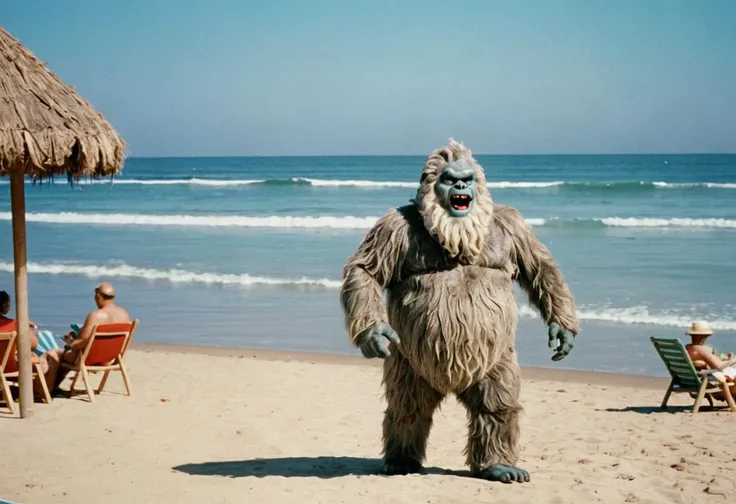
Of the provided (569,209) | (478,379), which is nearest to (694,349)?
(478,379)

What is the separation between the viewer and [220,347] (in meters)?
11.3

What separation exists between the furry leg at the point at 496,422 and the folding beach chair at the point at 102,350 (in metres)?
3.33

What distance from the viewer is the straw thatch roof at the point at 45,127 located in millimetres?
6965

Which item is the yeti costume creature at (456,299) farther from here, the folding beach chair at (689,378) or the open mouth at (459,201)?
the folding beach chair at (689,378)

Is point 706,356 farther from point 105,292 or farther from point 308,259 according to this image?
point 308,259

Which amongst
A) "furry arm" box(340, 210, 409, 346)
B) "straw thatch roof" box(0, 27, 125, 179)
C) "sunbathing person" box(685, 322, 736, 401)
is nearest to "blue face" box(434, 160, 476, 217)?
"furry arm" box(340, 210, 409, 346)

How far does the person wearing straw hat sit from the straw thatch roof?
195 inches

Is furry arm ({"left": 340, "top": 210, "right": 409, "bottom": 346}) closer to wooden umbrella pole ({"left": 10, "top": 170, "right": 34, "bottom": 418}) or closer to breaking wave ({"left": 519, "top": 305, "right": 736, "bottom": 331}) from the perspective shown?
wooden umbrella pole ({"left": 10, "top": 170, "right": 34, "bottom": 418})

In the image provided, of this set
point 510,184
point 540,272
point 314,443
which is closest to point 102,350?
point 314,443

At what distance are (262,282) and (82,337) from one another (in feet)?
27.8

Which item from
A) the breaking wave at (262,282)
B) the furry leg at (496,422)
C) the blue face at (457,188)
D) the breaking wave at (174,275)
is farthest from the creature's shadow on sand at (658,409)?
the breaking wave at (174,275)

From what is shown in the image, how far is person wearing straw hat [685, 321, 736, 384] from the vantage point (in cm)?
818

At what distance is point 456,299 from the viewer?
17.1 ft

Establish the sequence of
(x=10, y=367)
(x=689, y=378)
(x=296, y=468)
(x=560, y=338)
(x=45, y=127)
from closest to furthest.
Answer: (x=560, y=338) → (x=296, y=468) → (x=45, y=127) → (x=10, y=367) → (x=689, y=378)
